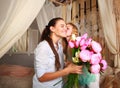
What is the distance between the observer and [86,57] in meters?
1.16

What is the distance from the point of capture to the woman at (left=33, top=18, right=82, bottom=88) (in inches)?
49.7

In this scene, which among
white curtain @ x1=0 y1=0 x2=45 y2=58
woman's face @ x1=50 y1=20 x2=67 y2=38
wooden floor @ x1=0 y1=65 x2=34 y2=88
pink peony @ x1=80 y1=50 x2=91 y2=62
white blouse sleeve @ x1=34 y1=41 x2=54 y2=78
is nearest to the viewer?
pink peony @ x1=80 y1=50 x2=91 y2=62

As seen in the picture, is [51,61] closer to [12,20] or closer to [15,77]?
[12,20]

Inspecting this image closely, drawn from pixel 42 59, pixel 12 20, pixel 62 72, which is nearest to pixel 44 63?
pixel 42 59

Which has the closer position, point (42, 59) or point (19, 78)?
point (42, 59)

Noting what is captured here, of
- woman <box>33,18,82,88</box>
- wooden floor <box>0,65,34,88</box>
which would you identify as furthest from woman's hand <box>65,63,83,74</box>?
wooden floor <box>0,65,34,88</box>

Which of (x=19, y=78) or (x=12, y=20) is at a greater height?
(x=12, y=20)

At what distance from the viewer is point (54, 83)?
138 centimetres

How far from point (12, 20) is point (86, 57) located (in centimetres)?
87

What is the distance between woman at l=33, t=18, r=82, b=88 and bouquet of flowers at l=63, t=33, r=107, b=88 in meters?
0.05

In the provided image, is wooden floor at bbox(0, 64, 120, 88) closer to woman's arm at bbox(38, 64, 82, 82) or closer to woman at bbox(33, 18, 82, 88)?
woman at bbox(33, 18, 82, 88)

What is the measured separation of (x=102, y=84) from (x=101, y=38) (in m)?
1.00

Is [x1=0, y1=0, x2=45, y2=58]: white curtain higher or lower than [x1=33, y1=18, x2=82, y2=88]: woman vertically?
higher

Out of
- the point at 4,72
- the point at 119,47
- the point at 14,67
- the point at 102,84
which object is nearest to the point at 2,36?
the point at 4,72
